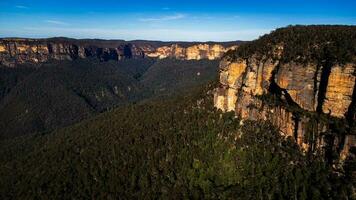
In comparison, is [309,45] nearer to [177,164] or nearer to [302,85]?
[302,85]

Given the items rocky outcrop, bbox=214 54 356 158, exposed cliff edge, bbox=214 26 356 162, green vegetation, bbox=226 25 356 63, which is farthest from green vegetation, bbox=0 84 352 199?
green vegetation, bbox=226 25 356 63


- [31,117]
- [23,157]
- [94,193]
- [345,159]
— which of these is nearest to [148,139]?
[94,193]

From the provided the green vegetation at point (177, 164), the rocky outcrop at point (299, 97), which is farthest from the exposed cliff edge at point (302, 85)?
the green vegetation at point (177, 164)

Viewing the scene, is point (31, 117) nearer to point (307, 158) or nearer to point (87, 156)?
point (87, 156)

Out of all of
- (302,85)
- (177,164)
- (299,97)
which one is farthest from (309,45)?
(177,164)

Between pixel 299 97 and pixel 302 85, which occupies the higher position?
pixel 302 85

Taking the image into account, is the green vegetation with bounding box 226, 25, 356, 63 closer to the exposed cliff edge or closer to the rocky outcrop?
the exposed cliff edge
